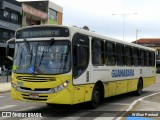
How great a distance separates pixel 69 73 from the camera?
41.7ft

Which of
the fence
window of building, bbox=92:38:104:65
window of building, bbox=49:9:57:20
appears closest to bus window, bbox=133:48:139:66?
window of building, bbox=92:38:104:65

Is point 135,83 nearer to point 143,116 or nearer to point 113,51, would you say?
point 113,51

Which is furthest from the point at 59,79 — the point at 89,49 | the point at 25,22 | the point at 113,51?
the point at 25,22

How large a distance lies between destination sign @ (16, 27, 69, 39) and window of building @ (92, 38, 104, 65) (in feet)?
7.05

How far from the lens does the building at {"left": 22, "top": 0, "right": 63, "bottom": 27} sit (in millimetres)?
68125

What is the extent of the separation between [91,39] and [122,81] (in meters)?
4.59

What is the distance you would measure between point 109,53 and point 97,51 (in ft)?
5.11

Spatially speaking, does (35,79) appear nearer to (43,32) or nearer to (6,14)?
(43,32)

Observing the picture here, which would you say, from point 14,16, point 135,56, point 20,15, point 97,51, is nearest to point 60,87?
point 97,51

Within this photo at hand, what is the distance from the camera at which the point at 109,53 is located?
16.8 metres

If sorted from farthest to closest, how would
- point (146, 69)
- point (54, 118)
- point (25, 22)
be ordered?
point (25, 22)
point (146, 69)
point (54, 118)

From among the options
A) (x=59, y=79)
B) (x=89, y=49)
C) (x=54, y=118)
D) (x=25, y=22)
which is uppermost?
(x=25, y=22)

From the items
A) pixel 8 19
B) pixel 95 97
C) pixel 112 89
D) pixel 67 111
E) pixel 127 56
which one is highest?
pixel 8 19
